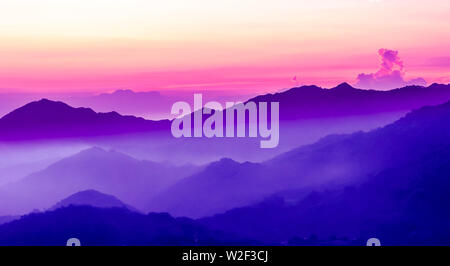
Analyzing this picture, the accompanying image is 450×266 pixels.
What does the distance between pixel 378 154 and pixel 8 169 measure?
247cm

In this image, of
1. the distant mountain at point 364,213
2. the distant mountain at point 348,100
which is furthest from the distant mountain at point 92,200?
the distant mountain at point 348,100

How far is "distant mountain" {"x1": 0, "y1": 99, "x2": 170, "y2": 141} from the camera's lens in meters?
5.82

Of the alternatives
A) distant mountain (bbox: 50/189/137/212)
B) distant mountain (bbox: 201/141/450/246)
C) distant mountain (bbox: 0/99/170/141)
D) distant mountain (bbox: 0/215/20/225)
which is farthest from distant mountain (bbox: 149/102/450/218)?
distant mountain (bbox: 0/215/20/225)

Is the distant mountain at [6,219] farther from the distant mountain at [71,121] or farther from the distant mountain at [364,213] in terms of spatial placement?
the distant mountain at [364,213]

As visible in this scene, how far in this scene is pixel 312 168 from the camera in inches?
229

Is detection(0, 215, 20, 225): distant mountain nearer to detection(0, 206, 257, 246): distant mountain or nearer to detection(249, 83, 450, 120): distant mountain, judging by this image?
detection(0, 206, 257, 246): distant mountain

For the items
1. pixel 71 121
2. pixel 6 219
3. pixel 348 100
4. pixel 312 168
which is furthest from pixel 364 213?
pixel 6 219

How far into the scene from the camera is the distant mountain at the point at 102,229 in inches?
220

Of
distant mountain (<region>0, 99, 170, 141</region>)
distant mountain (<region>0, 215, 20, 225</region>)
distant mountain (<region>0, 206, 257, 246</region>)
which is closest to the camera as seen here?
distant mountain (<region>0, 206, 257, 246</region>)

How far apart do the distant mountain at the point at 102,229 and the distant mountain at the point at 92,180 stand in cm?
10

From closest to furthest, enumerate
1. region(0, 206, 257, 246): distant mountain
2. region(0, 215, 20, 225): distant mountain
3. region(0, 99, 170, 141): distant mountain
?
region(0, 206, 257, 246): distant mountain, region(0, 215, 20, 225): distant mountain, region(0, 99, 170, 141): distant mountain

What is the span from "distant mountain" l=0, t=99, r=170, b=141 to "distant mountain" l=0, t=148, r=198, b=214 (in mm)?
164

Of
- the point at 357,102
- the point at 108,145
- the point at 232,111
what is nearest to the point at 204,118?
the point at 232,111
